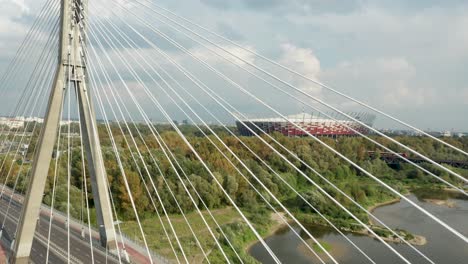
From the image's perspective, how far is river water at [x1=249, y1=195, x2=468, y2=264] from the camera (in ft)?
58.7

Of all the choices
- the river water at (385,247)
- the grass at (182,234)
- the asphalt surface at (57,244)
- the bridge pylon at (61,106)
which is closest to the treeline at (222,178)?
the grass at (182,234)

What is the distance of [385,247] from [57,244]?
14756 millimetres

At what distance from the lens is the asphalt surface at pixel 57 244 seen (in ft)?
42.4

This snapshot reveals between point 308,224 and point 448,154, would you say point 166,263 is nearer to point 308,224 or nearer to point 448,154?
point 308,224

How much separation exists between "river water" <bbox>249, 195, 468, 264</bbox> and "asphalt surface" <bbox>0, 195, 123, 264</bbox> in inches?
295

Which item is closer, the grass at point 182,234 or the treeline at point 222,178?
the grass at point 182,234

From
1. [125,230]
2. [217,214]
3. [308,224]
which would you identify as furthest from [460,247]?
[125,230]

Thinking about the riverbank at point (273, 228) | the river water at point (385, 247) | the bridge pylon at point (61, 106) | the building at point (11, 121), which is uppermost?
the bridge pylon at point (61, 106)

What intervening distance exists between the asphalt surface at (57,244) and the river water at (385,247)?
24.6 ft

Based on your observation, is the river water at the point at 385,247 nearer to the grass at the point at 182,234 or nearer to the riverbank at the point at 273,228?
the riverbank at the point at 273,228

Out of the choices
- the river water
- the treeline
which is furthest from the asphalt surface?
the river water

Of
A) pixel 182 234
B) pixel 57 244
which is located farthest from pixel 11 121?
pixel 182 234

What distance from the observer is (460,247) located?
64.5 ft

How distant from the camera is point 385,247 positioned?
63.3ft
